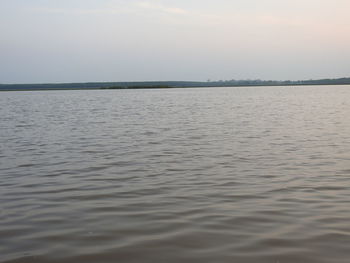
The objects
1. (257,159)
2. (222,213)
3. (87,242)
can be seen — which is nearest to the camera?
(87,242)

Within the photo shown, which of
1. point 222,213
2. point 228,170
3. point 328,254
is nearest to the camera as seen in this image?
point 328,254

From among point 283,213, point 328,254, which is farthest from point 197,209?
point 328,254

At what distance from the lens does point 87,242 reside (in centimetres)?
626

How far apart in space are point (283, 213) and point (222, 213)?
110cm

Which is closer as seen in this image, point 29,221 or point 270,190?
point 29,221

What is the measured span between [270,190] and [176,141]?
368 inches

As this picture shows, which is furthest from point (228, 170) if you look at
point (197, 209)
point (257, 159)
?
point (197, 209)

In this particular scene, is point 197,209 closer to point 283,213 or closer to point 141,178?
point 283,213

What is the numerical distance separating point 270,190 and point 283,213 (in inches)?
69.2

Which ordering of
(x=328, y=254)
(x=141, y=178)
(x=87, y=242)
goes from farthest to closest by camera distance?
(x=141, y=178) → (x=87, y=242) → (x=328, y=254)

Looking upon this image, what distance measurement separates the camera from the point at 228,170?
38.1 ft

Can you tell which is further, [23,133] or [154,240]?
[23,133]

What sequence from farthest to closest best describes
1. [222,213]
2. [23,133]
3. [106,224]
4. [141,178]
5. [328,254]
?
1. [23,133]
2. [141,178]
3. [222,213]
4. [106,224]
5. [328,254]

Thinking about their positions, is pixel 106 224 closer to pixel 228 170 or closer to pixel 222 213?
pixel 222 213
